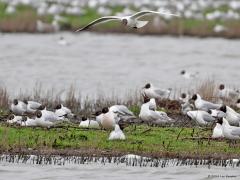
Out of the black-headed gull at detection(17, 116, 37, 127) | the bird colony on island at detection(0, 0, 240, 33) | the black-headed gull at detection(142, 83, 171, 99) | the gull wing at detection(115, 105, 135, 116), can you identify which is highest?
the bird colony on island at detection(0, 0, 240, 33)

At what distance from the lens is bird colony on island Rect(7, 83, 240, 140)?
55.0 feet

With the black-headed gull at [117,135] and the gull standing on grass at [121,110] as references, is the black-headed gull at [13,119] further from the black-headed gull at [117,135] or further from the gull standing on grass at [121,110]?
the black-headed gull at [117,135]

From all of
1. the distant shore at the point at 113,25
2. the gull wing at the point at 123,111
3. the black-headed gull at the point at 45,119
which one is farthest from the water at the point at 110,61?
the black-headed gull at the point at 45,119

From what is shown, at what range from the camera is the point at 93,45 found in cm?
4231

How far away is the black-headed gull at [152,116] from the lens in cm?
1817

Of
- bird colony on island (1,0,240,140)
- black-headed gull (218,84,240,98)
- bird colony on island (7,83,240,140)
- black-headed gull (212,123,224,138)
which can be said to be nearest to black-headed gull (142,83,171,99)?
bird colony on island (1,0,240,140)

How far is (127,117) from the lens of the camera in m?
18.7

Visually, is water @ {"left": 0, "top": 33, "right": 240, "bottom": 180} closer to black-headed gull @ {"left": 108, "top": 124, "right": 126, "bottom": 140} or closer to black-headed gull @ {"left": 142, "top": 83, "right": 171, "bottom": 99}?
black-headed gull @ {"left": 142, "top": 83, "right": 171, "bottom": 99}

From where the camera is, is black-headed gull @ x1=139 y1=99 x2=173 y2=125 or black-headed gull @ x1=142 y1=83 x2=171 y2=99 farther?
black-headed gull @ x1=142 y1=83 x2=171 y2=99

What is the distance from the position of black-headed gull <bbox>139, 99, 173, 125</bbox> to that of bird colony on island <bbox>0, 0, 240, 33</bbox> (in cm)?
2683

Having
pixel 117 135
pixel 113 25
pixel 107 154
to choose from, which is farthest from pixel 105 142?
pixel 113 25

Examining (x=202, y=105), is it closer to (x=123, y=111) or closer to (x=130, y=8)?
(x=123, y=111)

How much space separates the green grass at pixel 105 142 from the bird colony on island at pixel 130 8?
93.4 feet

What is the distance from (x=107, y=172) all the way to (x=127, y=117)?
156 inches
